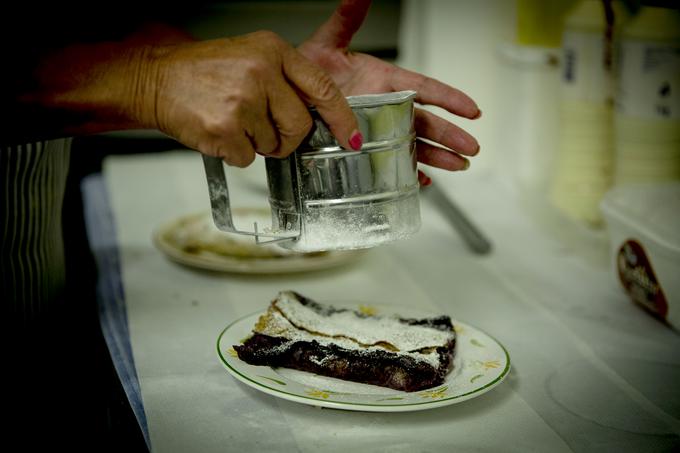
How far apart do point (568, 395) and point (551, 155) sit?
1.07m

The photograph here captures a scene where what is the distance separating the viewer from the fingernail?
0.86m

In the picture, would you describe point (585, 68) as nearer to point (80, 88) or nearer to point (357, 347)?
point (357, 347)

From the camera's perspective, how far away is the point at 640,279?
1250 mm

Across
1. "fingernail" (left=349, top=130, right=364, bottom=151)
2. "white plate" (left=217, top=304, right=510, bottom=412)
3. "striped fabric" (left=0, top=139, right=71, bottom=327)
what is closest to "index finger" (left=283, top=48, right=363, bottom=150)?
"fingernail" (left=349, top=130, right=364, bottom=151)

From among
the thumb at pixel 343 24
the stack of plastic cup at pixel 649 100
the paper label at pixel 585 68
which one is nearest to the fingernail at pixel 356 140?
the thumb at pixel 343 24

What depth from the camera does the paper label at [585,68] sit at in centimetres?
159

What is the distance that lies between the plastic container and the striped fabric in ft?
3.16

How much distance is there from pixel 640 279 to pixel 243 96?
29.4 inches

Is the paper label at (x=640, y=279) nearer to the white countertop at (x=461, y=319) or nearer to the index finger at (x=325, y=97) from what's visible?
the white countertop at (x=461, y=319)

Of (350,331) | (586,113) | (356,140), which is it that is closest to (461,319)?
(350,331)

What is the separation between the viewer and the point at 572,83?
1.65 metres

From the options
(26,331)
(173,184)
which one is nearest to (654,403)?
(26,331)

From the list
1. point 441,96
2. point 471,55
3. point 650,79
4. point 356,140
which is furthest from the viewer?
point 471,55

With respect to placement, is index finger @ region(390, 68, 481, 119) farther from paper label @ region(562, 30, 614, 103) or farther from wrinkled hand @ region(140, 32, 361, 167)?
paper label @ region(562, 30, 614, 103)
